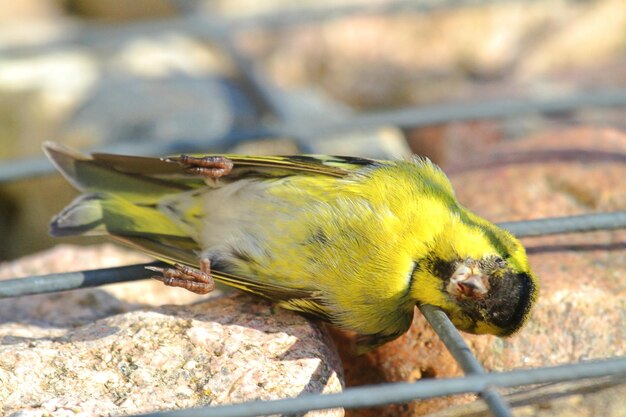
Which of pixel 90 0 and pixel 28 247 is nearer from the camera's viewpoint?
pixel 28 247

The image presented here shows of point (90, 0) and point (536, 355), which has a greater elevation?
point (90, 0)

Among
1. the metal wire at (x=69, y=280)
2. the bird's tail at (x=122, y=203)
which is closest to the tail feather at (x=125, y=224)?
the bird's tail at (x=122, y=203)

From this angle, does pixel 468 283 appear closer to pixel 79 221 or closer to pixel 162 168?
pixel 162 168

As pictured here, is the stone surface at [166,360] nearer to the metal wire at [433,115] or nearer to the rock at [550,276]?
the rock at [550,276]

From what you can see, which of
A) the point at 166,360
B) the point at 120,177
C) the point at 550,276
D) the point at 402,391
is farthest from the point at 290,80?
the point at 402,391

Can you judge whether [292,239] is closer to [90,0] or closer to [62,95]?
[62,95]

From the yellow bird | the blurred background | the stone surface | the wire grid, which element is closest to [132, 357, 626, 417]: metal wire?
the wire grid

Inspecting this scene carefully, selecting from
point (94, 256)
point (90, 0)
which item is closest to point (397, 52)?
point (90, 0)
